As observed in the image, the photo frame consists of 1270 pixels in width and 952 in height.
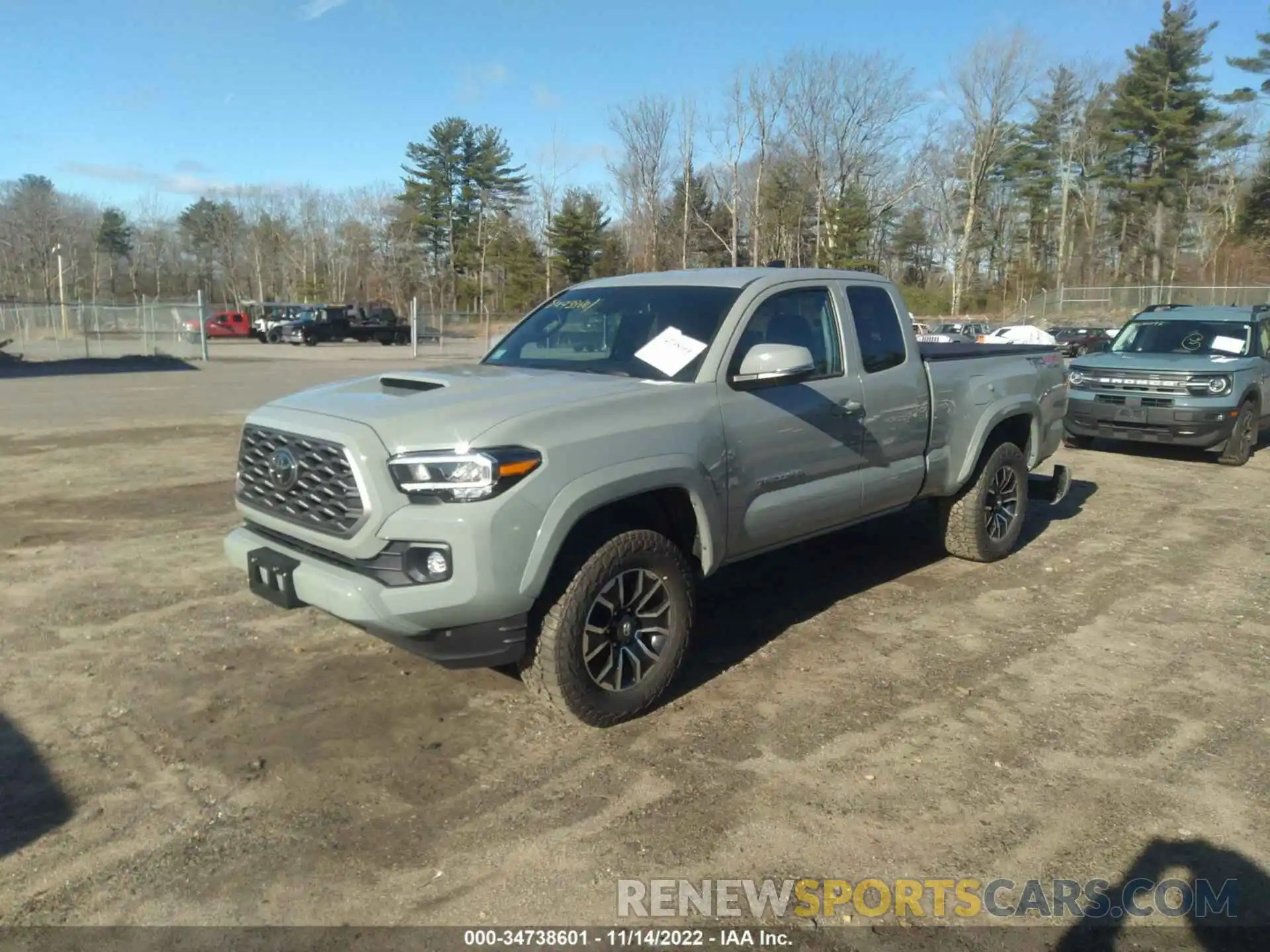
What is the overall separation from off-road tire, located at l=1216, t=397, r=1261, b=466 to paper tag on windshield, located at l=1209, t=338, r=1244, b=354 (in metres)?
0.69

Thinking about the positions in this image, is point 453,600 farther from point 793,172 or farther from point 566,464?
point 793,172

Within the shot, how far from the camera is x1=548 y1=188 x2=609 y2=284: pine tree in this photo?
56.3 m

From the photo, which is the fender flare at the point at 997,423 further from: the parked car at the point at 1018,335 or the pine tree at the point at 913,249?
the pine tree at the point at 913,249

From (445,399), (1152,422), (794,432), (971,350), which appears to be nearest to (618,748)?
(445,399)

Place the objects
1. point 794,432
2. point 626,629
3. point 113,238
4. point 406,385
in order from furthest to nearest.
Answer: point 113,238 < point 794,432 < point 406,385 < point 626,629

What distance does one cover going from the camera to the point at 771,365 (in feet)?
14.1

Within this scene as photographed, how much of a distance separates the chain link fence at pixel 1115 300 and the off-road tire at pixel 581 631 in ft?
161

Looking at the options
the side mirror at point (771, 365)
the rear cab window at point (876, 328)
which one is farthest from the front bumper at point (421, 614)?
the rear cab window at point (876, 328)

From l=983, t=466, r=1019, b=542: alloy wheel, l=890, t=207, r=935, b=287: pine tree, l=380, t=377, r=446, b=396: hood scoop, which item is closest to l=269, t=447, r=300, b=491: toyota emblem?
l=380, t=377, r=446, b=396: hood scoop

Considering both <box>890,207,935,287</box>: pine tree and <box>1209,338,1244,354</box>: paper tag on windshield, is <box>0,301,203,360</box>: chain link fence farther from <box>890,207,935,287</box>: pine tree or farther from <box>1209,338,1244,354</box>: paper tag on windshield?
<box>890,207,935,287</box>: pine tree

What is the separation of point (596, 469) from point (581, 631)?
0.67m

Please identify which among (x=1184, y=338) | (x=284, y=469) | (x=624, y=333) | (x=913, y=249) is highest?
(x=913, y=249)

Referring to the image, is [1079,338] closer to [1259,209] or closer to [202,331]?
[1259,209]

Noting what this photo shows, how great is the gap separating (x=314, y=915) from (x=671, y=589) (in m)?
1.94
